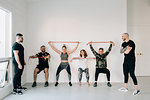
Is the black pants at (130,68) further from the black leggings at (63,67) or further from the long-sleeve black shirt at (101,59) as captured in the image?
the black leggings at (63,67)

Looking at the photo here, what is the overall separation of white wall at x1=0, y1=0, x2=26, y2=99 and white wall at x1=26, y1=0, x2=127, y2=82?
30 centimetres

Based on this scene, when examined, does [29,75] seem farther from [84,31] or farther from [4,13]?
[84,31]

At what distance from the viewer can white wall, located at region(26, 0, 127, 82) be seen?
14.7 feet

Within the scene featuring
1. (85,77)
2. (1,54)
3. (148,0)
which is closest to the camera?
(1,54)

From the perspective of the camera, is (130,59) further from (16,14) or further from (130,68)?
(16,14)

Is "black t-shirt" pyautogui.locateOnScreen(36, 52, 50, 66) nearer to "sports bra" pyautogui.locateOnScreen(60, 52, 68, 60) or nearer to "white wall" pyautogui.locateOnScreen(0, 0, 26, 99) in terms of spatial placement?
"sports bra" pyautogui.locateOnScreen(60, 52, 68, 60)

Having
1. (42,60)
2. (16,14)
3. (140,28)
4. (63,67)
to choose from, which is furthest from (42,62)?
(140,28)

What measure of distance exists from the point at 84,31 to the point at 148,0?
317 cm

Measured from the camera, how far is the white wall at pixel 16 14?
10.3ft

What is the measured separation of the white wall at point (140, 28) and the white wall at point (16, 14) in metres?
4.07

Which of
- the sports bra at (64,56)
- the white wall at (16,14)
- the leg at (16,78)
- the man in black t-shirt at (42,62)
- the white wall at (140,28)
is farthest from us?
the white wall at (140,28)

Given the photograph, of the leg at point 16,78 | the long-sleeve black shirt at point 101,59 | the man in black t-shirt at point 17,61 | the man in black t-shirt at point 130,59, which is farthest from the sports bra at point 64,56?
the man in black t-shirt at point 130,59

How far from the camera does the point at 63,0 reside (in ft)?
14.7

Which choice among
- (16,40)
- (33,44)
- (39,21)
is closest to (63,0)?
(39,21)
